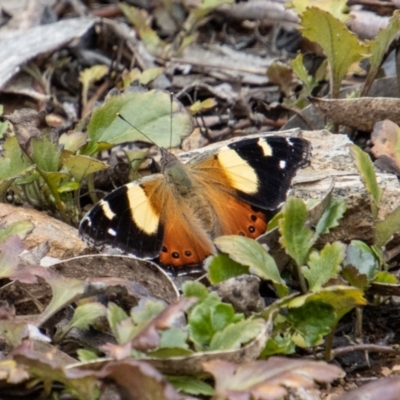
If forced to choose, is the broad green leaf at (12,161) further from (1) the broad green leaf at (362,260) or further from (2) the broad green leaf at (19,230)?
(1) the broad green leaf at (362,260)

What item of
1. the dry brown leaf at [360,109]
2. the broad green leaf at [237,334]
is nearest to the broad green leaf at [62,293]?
the broad green leaf at [237,334]

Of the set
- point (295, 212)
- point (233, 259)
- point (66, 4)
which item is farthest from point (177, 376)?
point (66, 4)

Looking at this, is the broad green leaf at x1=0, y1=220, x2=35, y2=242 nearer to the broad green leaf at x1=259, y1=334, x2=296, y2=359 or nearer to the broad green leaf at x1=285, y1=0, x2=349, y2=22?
the broad green leaf at x1=259, y1=334, x2=296, y2=359

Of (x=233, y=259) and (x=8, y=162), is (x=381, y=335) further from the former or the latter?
(x=8, y=162)

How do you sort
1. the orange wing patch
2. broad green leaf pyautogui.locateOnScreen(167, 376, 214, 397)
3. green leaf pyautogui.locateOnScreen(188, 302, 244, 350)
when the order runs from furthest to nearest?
the orange wing patch
green leaf pyautogui.locateOnScreen(188, 302, 244, 350)
broad green leaf pyautogui.locateOnScreen(167, 376, 214, 397)

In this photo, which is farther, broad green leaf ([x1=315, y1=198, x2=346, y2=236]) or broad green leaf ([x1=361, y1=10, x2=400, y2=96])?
broad green leaf ([x1=361, y1=10, x2=400, y2=96])

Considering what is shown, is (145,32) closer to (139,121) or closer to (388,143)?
(139,121)

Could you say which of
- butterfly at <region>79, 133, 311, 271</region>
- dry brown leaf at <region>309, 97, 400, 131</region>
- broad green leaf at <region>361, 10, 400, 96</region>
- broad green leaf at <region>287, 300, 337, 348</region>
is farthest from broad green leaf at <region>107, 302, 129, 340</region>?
broad green leaf at <region>361, 10, 400, 96</region>
